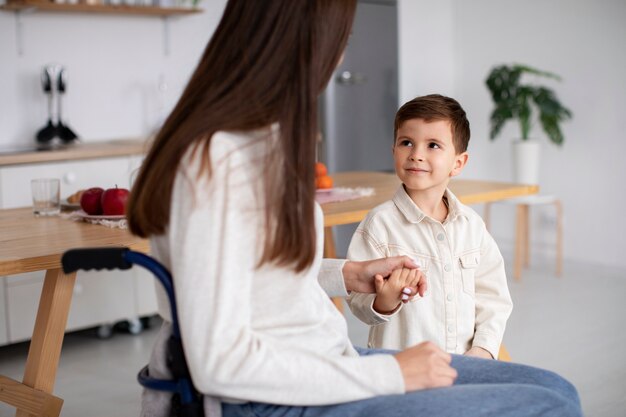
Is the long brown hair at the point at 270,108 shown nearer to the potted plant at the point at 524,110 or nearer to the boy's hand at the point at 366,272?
the boy's hand at the point at 366,272

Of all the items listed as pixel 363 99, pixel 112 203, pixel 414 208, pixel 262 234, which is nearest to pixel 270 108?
pixel 262 234

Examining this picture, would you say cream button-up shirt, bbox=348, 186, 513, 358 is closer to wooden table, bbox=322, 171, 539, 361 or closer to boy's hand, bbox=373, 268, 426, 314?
boy's hand, bbox=373, 268, 426, 314

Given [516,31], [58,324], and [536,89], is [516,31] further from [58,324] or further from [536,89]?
[58,324]

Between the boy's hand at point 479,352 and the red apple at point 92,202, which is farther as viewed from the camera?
the red apple at point 92,202

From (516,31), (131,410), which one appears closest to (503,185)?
(131,410)

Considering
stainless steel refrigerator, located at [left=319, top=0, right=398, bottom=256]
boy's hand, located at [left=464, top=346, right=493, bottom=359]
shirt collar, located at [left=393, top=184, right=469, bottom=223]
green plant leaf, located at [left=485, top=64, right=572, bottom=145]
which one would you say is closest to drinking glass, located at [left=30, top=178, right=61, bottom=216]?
shirt collar, located at [left=393, top=184, right=469, bottom=223]

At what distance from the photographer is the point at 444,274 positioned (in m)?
1.94

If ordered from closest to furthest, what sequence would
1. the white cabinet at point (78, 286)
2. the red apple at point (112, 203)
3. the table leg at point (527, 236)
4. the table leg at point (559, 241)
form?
→ 1. the red apple at point (112, 203)
2. the white cabinet at point (78, 286)
3. the table leg at point (559, 241)
4. the table leg at point (527, 236)

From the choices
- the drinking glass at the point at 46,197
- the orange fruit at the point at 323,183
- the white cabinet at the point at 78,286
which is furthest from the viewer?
the white cabinet at the point at 78,286

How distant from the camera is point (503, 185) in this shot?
2.97 m

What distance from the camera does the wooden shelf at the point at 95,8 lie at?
4.06m

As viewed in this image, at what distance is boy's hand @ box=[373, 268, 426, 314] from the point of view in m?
1.61

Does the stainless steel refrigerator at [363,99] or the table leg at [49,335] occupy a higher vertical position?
the stainless steel refrigerator at [363,99]

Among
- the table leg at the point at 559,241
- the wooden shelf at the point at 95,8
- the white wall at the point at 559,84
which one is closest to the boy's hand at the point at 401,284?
the wooden shelf at the point at 95,8
